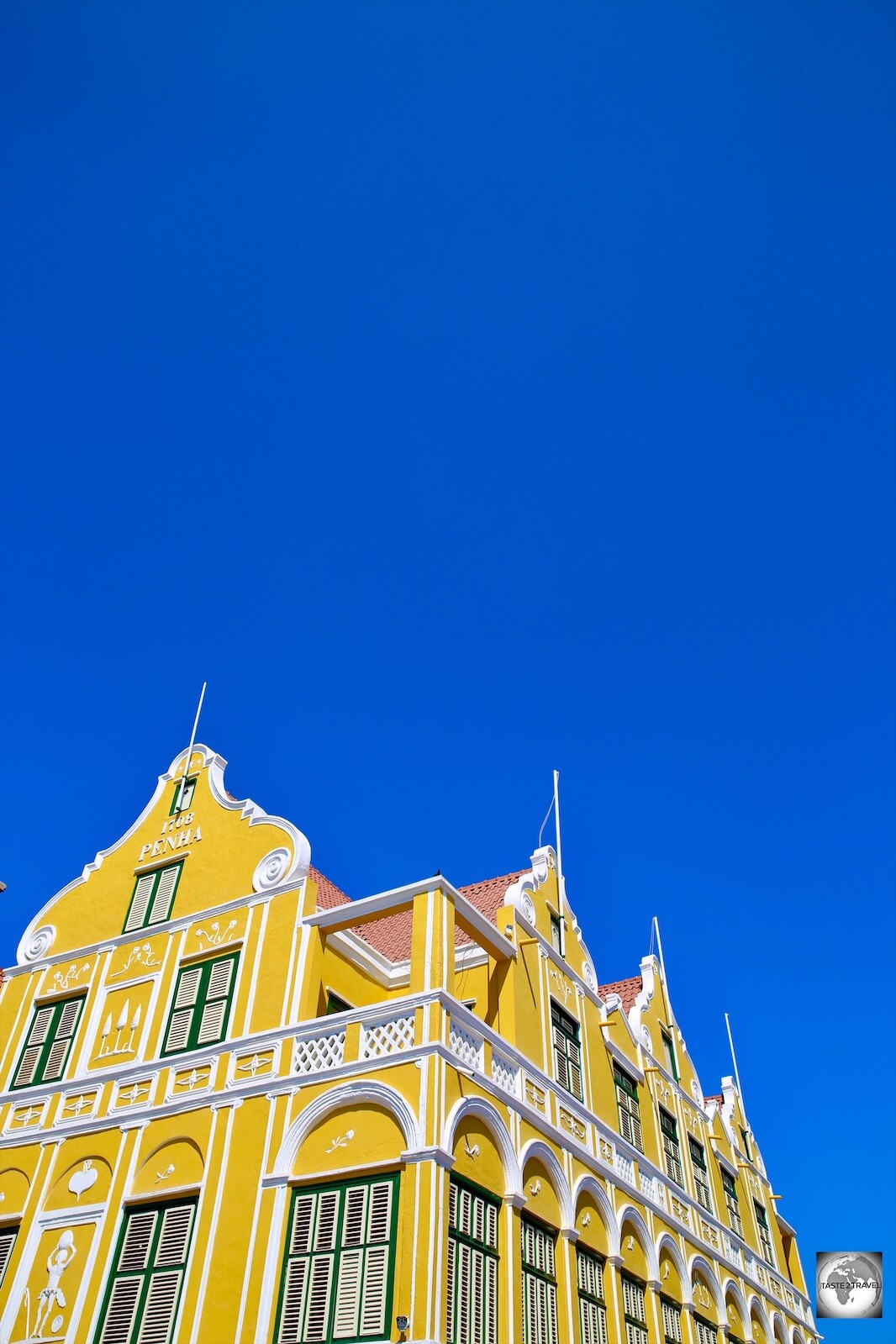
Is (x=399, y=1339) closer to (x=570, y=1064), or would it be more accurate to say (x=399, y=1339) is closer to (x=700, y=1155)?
(x=570, y=1064)

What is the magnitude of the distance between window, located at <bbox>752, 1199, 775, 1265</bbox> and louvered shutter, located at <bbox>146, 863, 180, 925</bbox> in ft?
79.2

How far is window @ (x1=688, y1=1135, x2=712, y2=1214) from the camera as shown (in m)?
30.4

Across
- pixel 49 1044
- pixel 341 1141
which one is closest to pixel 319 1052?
pixel 341 1141

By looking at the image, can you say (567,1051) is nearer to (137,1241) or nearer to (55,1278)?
(137,1241)

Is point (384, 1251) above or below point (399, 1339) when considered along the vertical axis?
above

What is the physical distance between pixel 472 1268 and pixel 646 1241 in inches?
351

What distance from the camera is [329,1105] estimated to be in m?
18.0

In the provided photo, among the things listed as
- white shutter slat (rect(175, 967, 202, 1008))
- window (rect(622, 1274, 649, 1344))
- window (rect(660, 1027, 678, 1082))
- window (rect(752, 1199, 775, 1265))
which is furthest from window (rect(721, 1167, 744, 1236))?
white shutter slat (rect(175, 967, 202, 1008))

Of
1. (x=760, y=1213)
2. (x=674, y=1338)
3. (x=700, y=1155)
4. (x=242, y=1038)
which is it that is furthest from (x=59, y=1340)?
(x=760, y=1213)

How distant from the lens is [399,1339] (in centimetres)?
1505

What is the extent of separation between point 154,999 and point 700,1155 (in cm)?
1845

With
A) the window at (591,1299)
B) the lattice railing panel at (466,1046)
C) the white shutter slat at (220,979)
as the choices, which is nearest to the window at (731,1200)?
the window at (591,1299)

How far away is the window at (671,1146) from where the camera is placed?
28578 mm

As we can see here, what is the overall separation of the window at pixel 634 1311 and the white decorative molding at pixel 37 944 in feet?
49.1
